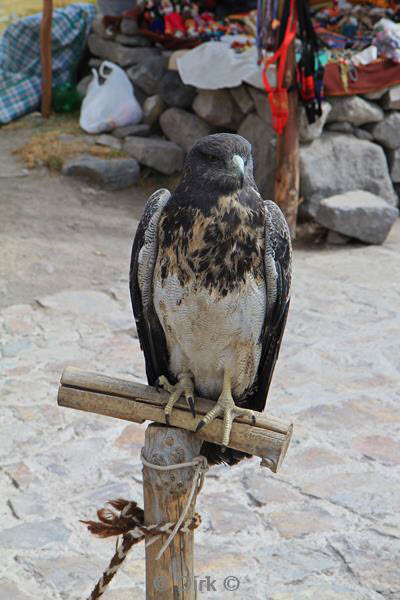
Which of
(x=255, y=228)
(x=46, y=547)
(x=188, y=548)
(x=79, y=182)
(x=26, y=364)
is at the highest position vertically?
(x=255, y=228)

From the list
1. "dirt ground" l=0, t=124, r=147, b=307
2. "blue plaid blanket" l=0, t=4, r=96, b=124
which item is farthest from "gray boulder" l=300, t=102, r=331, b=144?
"blue plaid blanket" l=0, t=4, r=96, b=124

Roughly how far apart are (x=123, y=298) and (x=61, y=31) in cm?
531

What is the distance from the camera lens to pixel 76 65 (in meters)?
10.2

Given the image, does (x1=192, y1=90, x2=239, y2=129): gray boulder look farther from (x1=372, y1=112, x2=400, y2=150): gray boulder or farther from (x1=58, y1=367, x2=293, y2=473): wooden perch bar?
(x1=58, y1=367, x2=293, y2=473): wooden perch bar

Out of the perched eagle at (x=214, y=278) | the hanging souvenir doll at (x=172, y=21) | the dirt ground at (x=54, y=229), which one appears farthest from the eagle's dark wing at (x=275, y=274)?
the hanging souvenir doll at (x=172, y=21)

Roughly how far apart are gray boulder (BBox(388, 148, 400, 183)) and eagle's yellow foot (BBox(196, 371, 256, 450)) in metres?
6.39

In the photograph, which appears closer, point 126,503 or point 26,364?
point 126,503

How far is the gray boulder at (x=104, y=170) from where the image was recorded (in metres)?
8.33

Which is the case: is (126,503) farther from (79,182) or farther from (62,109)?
(62,109)

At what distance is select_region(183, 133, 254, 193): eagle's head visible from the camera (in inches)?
92.6

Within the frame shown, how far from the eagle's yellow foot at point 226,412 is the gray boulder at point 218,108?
6363mm

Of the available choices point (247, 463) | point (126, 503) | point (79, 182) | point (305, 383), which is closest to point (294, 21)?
point (79, 182)

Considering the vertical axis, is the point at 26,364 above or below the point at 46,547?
below

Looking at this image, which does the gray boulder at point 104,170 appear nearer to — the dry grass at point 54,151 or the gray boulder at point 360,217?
the dry grass at point 54,151
